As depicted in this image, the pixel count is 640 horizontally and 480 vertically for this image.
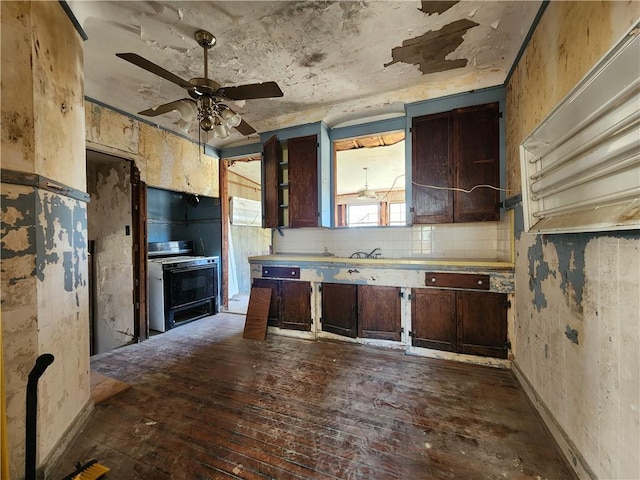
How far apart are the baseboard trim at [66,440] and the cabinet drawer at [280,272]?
1.87 metres

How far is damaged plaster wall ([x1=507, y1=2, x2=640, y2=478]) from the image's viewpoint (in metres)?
1.01

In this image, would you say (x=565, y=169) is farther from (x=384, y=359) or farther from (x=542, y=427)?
(x=384, y=359)

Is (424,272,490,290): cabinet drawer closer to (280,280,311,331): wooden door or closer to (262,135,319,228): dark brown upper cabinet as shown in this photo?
(280,280,311,331): wooden door

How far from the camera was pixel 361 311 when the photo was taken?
2.84m

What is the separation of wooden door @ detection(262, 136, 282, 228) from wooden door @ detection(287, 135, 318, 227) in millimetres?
175

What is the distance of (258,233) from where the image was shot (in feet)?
21.2

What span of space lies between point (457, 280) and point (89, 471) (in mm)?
2806

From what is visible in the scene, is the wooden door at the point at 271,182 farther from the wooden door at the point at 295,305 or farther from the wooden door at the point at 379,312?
A: the wooden door at the point at 379,312

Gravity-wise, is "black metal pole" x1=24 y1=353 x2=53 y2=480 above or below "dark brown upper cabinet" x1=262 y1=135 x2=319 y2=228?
below

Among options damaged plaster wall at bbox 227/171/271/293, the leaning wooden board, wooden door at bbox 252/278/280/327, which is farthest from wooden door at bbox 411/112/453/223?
damaged plaster wall at bbox 227/171/271/293

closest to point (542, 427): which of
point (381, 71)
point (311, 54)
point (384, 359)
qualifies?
point (384, 359)

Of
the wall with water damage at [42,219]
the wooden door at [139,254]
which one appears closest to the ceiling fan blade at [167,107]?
the wall with water damage at [42,219]

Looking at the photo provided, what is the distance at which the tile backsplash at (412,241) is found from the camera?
9.16 feet

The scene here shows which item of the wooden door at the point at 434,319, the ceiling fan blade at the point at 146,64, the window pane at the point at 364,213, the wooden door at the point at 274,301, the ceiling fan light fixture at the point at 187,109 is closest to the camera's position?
the ceiling fan blade at the point at 146,64
